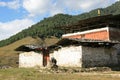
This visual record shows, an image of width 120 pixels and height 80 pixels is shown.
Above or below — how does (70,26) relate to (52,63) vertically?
above

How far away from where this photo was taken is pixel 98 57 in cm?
3462

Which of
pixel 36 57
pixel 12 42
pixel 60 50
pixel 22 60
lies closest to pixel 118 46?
pixel 60 50

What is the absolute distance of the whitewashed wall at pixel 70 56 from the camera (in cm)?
3325

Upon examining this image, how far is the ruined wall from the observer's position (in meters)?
33.4

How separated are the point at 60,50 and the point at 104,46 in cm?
527

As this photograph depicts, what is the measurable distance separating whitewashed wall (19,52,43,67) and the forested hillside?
6160 cm

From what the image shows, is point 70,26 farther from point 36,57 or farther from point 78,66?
point 78,66

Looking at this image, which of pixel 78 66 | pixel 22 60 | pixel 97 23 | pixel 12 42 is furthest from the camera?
pixel 12 42

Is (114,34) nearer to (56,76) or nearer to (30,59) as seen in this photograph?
(30,59)

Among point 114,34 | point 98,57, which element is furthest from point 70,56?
point 114,34

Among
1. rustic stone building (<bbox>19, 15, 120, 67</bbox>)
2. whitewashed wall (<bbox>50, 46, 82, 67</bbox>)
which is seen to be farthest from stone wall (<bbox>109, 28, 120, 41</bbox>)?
whitewashed wall (<bbox>50, 46, 82, 67</bbox>)

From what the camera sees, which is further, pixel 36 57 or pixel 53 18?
pixel 53 18

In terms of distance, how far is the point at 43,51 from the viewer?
40.2 meters

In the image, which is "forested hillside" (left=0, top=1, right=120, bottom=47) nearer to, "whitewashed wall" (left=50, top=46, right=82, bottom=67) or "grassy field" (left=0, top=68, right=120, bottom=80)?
"whitewashed wall" (left=50, top=46, right=82, bottom=67)
